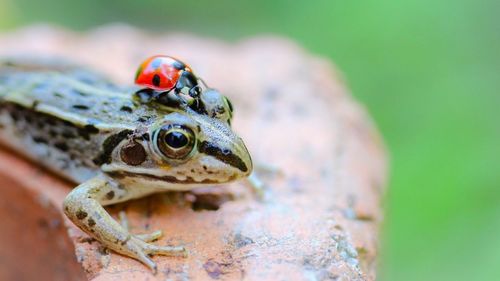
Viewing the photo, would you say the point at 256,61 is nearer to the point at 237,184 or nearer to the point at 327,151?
the point at 327,151

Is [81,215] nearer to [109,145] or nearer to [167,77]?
[109,145]

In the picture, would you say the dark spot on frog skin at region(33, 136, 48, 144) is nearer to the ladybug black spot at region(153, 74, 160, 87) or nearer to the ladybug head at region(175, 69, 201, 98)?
the ladybug black spot at region(153, 74, 160, 87)

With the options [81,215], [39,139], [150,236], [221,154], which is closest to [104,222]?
[81,215]

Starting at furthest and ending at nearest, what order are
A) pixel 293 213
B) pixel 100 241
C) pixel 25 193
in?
pixel 25 193
pixel 293 213
pixel 100 241

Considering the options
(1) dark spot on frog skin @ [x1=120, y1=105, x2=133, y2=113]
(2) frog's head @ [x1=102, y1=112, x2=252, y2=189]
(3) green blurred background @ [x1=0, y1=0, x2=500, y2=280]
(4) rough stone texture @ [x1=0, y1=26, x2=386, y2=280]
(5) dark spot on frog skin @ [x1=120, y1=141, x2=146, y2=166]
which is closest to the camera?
(4) rough stone texture @ [x1=0, y1=26, x2=386, y2=280]

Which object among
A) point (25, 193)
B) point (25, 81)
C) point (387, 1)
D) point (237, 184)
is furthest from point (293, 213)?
point (387, 1)

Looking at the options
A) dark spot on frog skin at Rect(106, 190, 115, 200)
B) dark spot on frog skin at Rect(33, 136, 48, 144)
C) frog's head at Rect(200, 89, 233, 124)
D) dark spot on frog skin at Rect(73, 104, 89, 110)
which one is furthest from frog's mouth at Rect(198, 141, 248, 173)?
dark spot on frog skin at Rect(33, 136, 48, 144)
